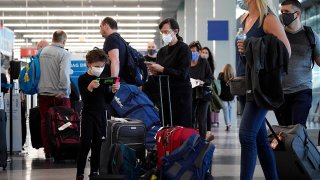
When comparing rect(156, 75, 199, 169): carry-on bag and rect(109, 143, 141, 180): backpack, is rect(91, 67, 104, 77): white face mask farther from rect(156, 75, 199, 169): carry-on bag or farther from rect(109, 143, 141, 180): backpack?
rect(156, 75, 199, 169): carry-on bag

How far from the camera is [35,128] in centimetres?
807

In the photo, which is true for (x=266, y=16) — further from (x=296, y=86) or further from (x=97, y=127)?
(x=97, y=127)

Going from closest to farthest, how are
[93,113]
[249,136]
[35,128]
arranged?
[249,136]
[93,113]
[35,128]

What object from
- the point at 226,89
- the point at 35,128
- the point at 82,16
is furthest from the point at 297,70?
the point at 82,16

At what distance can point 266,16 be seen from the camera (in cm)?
400

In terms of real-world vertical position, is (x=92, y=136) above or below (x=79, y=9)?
below

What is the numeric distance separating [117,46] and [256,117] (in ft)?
7.36

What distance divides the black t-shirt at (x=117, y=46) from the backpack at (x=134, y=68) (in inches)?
1.4

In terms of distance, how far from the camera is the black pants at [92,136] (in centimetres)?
513

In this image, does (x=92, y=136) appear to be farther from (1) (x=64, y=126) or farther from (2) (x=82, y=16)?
(2) (x=82, y=16)

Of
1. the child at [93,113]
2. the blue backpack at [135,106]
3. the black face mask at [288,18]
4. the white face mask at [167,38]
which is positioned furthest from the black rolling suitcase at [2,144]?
the black face mask at [288,18]

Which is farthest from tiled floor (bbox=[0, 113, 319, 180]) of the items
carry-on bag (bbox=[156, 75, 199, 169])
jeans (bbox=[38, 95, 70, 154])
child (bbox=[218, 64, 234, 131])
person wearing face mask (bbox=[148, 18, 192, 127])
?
child (bbox=[218, 64, 234, 131])

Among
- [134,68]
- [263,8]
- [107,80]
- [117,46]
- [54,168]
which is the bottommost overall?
[54,168]

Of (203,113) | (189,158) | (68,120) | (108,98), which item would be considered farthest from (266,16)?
(203,113)
